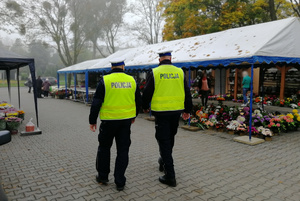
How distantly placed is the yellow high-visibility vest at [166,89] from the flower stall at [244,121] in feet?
12.1

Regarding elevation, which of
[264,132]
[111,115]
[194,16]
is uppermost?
[194,16]

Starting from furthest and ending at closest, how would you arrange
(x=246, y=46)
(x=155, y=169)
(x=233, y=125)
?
(x=233, y=125)
(x=246, y=46)
(x=155, y=169)

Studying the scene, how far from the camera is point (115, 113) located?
3.44m

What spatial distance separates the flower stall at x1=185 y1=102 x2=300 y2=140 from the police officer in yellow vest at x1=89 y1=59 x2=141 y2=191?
428cm

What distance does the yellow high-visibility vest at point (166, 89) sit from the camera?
370cm

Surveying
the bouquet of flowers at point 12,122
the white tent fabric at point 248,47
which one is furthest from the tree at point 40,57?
the white tent fabric at point 248,47

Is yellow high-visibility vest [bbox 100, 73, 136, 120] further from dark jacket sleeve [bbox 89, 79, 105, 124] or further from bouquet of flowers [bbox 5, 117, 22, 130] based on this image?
bouquet of flowers [bbox 5, 117, 22, 130]

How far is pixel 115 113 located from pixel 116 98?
21 centimetres

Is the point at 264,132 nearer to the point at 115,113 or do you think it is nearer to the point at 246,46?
the point at 246,46

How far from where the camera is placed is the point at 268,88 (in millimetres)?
15047

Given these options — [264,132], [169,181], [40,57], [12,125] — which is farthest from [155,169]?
[40,57]

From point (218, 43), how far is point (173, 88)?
16.3 ft

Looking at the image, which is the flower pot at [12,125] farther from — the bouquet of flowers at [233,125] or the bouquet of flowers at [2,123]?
the bouquet of flowers at [233,125]

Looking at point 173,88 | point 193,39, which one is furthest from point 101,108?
point 193,39
